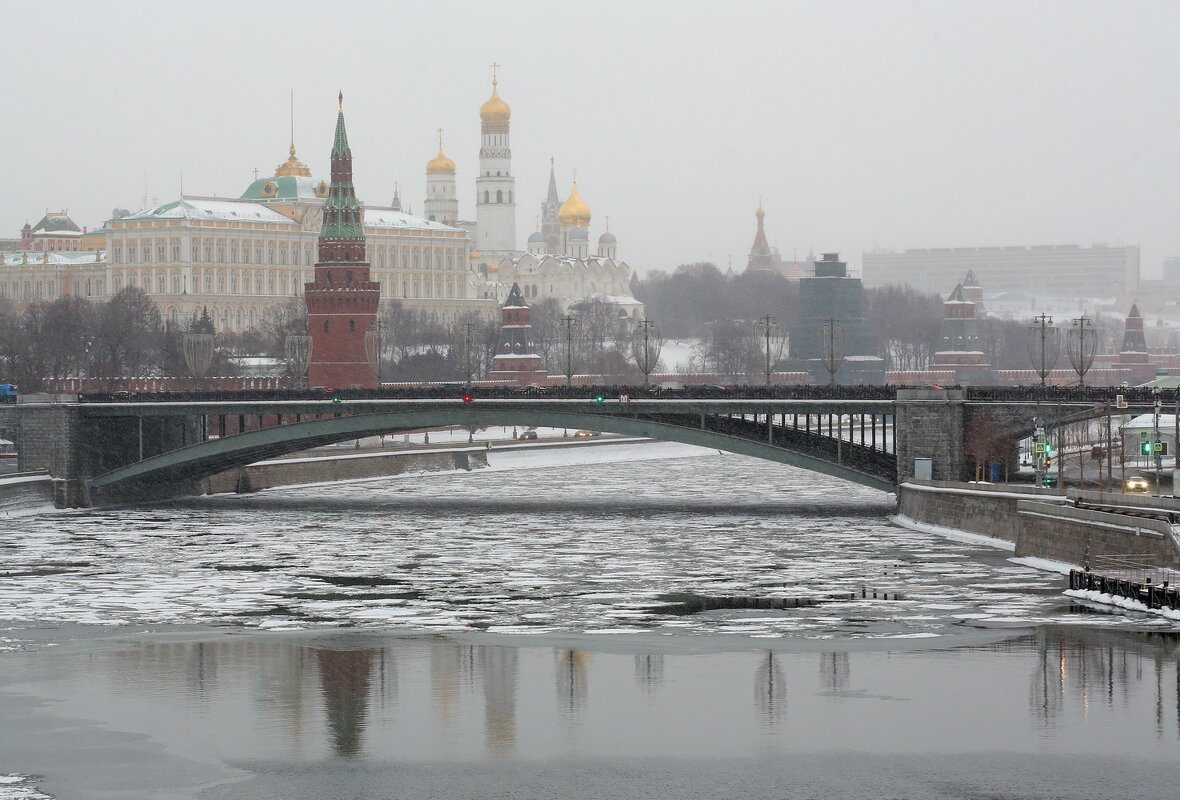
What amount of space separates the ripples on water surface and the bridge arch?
131 centimetres

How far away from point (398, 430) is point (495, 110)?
11908 cm

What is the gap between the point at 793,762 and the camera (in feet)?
71.5

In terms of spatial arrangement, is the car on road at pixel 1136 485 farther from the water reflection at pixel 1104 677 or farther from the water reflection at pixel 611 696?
the water reflection at pixel 611 696

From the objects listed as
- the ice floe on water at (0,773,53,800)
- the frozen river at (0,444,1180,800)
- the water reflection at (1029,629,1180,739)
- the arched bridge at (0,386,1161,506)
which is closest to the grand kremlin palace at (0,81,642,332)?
the arched bridge at (0,386,1161,506)

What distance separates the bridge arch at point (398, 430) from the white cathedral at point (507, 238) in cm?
10866

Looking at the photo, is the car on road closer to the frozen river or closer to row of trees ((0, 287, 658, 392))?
the frozen river

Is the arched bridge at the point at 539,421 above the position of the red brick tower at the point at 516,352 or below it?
below

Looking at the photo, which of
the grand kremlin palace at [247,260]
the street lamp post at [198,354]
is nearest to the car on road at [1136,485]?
the street lamp post at [198,354]

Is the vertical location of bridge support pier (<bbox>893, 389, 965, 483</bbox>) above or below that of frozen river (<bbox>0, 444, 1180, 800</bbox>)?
above

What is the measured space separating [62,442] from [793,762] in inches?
1631

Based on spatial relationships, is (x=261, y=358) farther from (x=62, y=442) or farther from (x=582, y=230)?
(x=582, y=230)

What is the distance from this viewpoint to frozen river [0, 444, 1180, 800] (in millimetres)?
21438

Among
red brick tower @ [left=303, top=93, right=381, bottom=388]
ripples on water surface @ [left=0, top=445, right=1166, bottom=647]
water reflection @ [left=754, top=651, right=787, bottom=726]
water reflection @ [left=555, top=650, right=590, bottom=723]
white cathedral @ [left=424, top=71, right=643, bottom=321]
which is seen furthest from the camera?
white cathedral @ [left=424, top=71, right=643, bottom=321]

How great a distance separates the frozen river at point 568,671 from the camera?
844 inches
